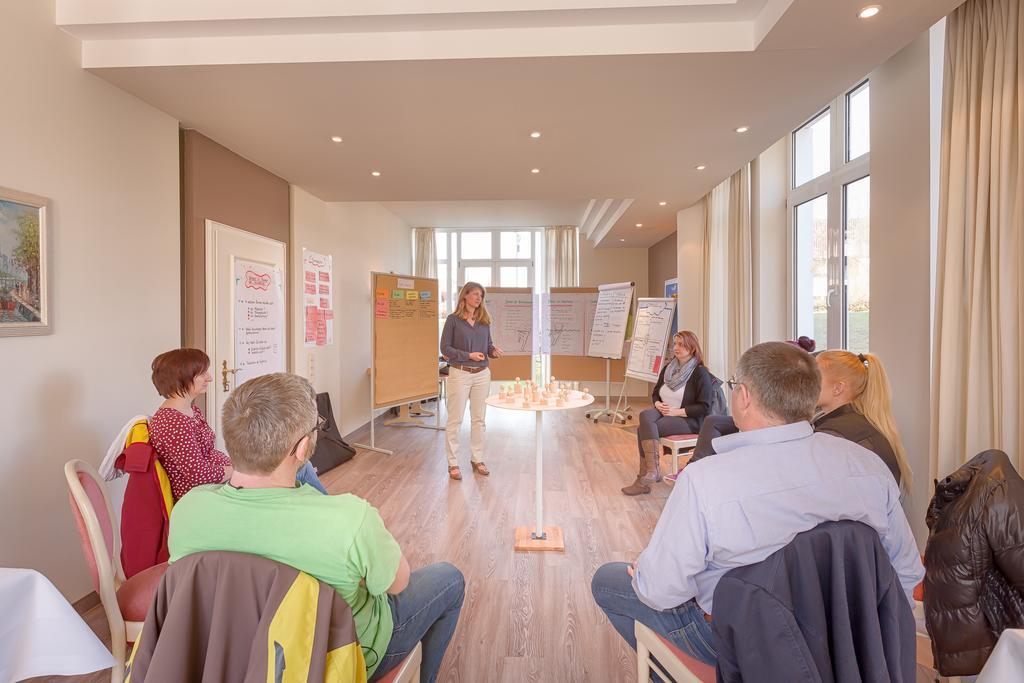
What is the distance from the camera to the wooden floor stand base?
293 centimetres

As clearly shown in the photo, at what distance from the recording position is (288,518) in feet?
3.31

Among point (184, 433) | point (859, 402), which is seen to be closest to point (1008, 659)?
point (859, 402)

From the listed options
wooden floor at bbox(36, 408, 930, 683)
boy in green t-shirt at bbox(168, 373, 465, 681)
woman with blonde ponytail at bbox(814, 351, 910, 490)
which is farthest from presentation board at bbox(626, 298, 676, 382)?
boy in green t-shirt at bbox(168, 373, 465, 681)

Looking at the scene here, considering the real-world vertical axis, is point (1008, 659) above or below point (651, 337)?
below

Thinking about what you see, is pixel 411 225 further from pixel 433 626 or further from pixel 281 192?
pixel 433 626

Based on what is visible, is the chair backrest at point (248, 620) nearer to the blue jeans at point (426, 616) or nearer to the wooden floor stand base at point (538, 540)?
the blue jeans at point (426, 616)

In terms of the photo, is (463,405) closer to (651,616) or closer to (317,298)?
(317,298)

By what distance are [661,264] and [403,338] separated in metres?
4.41

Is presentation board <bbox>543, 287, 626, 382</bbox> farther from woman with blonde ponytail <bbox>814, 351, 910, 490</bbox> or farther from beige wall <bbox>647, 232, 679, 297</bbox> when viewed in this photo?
woman with blonde ponytail <bbox>814, 351, 910, 490</bbox>

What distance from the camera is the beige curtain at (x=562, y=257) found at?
8719mm

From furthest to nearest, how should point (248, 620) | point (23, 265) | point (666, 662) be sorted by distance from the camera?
point (23, 265) → point (666, 662) → point (248, 620)

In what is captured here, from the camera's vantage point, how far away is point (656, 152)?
12.4 feet

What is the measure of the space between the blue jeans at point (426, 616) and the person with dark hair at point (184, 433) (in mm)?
487

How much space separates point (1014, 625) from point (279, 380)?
2.08 m
